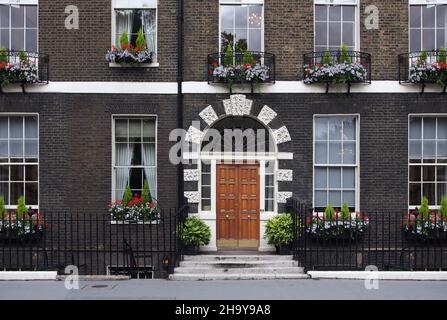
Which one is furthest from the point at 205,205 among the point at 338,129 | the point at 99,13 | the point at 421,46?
the point at 421,46


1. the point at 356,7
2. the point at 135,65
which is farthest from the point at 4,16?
the point at 356,7

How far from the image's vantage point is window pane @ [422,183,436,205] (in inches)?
704

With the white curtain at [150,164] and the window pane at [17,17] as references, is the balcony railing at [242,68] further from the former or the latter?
the window pane at [17,17]

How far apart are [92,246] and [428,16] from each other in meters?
10.0

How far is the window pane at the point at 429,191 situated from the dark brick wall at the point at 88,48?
6.77m

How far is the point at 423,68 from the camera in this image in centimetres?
1730

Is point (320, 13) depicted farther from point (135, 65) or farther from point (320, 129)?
point (135, 65)

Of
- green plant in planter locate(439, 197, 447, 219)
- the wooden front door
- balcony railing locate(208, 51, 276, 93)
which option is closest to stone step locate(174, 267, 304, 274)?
the wooden front door

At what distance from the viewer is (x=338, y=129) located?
17.9 m

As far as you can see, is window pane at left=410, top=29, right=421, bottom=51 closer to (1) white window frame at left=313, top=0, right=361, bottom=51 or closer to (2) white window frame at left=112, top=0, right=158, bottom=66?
(1) white window frame at left=313, top=0, right=361, bottom=51

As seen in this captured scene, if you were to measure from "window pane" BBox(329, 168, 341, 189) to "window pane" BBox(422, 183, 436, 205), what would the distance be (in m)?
2.12

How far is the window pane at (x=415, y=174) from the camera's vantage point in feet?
58.4

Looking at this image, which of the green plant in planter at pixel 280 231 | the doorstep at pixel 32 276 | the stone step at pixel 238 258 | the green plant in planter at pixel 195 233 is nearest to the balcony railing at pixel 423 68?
the green plant in planter at pixel 280 231

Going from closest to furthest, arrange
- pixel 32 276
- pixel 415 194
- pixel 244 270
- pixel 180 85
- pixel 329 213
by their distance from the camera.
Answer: pixel 32 276
pixel 244 270
pixel 329 213
pixel 180 85
pixel 415 194
